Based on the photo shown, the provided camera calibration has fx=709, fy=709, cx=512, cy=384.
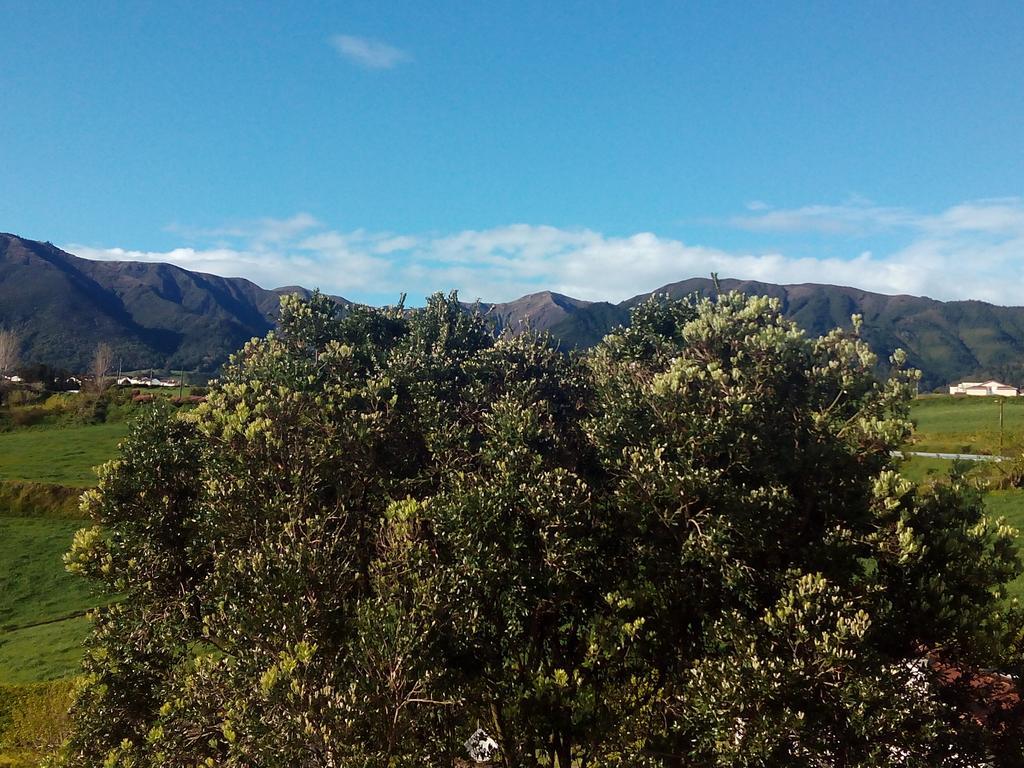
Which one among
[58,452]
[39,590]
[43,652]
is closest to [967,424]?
[43,652]

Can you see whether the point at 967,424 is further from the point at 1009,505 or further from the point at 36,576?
the point at 36,576

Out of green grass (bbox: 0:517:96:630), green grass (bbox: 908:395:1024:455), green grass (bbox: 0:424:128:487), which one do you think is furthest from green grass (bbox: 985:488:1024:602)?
green grass (bbox: 0:424:128:487)

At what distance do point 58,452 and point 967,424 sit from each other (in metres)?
133

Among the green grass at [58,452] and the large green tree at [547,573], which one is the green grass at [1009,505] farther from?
the green grass at [58,452]

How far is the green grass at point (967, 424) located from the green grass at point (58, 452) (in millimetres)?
95735

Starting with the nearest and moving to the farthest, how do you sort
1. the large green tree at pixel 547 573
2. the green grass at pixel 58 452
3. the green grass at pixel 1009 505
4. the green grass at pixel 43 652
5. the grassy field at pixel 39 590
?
the large green tree at pixel 547 573
the grassy field at pixel 39 590
the green grass at pixel 43 652
the green grass at pixel 1009 505
the green grass at pixel 58 452

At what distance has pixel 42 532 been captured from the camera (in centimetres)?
6894

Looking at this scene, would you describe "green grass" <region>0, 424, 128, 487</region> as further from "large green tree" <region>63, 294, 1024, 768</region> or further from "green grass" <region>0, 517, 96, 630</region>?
"large green tree" <region>63, 294, 1024, 768</region>

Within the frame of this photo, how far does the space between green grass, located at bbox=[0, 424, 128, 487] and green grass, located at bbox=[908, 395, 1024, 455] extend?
314 ft

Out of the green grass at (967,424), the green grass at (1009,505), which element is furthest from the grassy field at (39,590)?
the green grass at (967,424)

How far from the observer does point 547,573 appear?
57.4ft

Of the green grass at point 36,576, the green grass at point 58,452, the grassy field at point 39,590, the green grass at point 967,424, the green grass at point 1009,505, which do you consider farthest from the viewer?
the green grass at point 967,424

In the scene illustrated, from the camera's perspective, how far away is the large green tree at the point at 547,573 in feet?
50.9

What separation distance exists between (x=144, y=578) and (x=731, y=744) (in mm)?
16656
